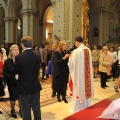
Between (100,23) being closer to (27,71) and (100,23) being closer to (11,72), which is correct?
(11,72)

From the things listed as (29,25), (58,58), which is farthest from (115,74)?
(29,25)

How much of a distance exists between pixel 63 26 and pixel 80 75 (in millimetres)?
7802

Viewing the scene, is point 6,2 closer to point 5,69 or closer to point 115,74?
point 115,74

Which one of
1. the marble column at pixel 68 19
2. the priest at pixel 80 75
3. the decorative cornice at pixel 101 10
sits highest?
the decorative cornice at pixel 101 10

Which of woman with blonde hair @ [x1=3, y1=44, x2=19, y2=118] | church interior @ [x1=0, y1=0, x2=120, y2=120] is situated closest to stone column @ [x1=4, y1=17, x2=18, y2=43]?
church interior @ [x1=0, y1=0, x2=120, y2=120]

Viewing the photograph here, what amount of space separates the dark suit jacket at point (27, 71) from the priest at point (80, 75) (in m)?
1.58

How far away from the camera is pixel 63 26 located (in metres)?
12.3

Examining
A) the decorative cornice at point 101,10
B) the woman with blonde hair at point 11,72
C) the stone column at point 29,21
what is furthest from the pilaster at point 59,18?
the woman with blonde hair at point 11,72

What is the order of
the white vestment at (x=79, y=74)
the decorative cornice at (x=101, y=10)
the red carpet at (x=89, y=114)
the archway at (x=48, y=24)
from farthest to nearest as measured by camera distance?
the archway at (x=48, y=24), the decorative cornice at (x=101, y=10), the white vestment at (x=79, y=74), the red carpet at (x=89, y=114)

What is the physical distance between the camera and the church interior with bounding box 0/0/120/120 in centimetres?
604

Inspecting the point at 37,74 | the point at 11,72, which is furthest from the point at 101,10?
the point at 37,74

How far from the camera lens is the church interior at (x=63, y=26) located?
604 centimetres

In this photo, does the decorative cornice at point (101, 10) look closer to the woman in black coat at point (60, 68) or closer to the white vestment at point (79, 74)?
the woman in black coat at point (60, 68)

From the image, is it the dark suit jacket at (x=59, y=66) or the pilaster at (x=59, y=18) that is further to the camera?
the pilaster at (x=59, y=18)
